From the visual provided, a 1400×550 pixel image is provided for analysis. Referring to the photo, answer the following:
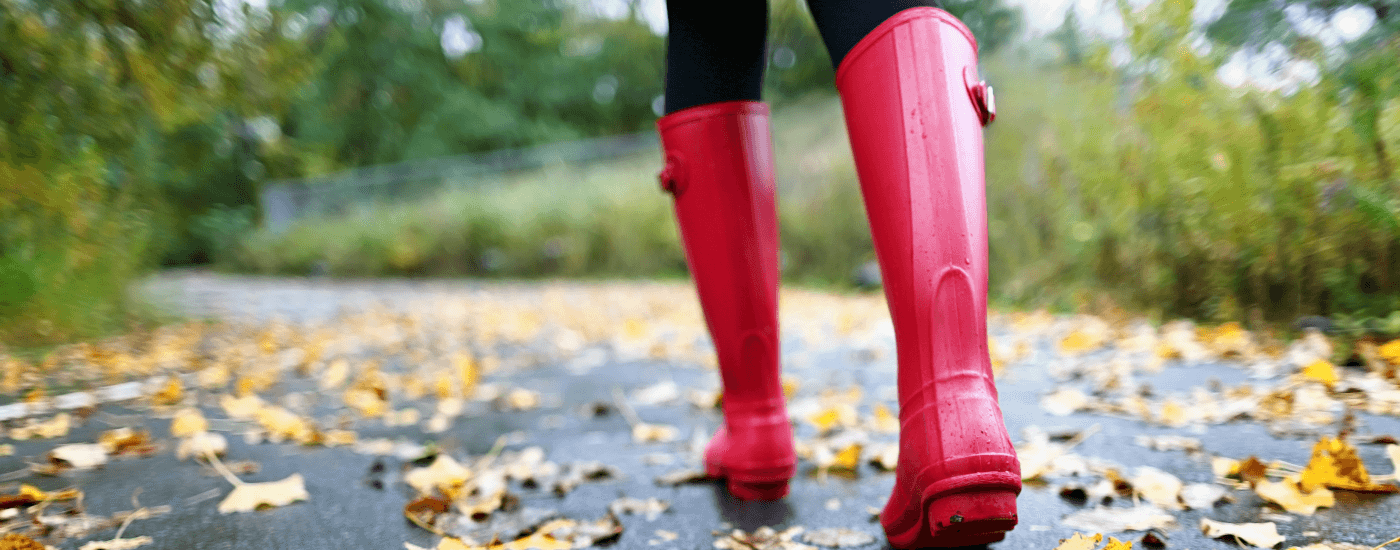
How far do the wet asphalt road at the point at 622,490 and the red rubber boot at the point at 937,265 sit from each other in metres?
0.21

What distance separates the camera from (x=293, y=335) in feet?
11.0

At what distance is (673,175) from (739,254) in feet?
0.50

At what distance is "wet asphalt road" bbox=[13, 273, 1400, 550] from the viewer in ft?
3.06

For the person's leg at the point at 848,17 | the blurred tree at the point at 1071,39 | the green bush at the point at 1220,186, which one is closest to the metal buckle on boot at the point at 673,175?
the person's leg at the point at 848,17

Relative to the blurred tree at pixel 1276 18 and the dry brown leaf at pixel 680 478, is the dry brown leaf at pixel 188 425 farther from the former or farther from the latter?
the blurred tree at pixel 1276 18

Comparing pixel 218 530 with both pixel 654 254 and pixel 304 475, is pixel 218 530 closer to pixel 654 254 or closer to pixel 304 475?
pixel 304 475

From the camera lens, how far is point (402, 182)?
36.4ft

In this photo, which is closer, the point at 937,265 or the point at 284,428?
the point at 937,265

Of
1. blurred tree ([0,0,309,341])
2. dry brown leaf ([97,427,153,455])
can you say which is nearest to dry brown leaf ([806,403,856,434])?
dry brown leaf ([97,427,153,455])

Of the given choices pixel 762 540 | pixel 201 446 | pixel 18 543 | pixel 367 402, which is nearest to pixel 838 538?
pixel 762 540

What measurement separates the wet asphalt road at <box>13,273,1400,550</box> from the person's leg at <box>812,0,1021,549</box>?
0.68 feet

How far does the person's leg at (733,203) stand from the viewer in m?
1.04

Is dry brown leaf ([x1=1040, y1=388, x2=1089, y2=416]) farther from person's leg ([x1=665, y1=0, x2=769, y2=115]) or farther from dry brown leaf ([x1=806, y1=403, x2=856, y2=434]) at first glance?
person's leg ([x1=665, y1=0, x2=769, y2=115])

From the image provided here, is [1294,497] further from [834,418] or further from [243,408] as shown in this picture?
[243,408]
